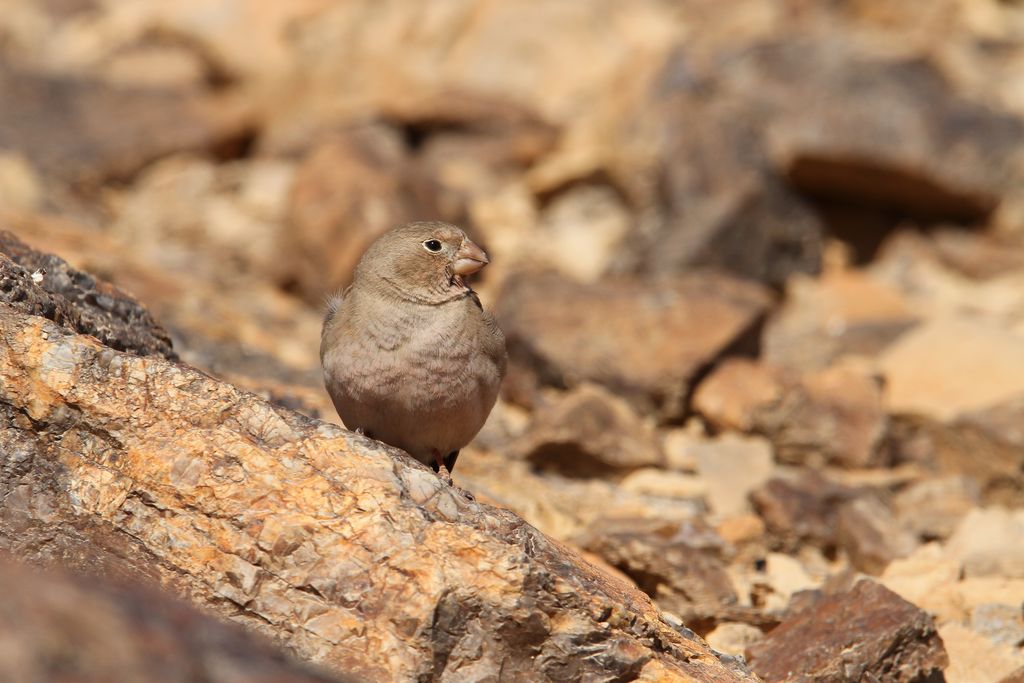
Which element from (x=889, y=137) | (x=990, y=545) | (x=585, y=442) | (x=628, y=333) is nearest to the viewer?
(x=990, y=545)

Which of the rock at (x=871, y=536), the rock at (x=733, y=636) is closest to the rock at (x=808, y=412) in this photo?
the rock at (x=871, y=536)

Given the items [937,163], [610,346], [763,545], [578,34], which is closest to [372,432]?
[763,545]

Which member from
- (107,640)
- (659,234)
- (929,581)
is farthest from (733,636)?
(659,234)

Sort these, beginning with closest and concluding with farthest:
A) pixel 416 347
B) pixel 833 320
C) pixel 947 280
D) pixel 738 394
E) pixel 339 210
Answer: pixel 416 347
pixel 738 394
pixel 833 320
pixel 339 210
pixel 947 280

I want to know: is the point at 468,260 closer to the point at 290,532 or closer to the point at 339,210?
the point at 290,532

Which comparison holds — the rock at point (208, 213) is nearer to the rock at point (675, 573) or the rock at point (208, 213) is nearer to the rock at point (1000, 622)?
the rock at point (675, 573)

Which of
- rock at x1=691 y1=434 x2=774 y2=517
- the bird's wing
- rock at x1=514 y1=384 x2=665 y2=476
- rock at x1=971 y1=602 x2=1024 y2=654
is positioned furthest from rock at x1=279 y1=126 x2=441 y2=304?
rock at x1=971 y1=602 x2=1024 y2=654

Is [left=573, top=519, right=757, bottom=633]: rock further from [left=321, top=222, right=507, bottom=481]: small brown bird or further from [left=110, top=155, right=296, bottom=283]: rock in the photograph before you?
[left=110, top=155, right=296, bottom=283]: rock
